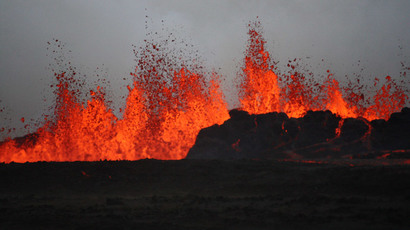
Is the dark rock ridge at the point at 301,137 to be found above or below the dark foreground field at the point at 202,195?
above

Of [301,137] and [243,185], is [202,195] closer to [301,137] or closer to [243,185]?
[243,185]

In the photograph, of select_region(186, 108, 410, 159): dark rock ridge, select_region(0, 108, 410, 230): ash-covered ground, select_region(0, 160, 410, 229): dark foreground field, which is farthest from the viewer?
select_region(186, 108, 410, 159): dark rock ridge

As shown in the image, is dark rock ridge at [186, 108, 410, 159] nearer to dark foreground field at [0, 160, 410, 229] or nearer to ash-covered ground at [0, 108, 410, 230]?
ash-covered ground at [0, 108, 410, 230]

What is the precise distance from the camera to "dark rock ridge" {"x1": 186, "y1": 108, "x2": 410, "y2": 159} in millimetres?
33406

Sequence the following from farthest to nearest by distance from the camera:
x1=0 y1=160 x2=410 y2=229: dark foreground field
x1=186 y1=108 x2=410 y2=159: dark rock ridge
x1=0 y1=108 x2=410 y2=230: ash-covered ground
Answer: x1=186 y1=108 x2=410 y2=159: dark rock ridge → x1=0 y1=108 x2=410 y2=230: ash-covered ground → x1=0 y1=160 x2=410 y2=229: dark foreground field

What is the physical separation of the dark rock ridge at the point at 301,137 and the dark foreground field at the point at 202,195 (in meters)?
8.13

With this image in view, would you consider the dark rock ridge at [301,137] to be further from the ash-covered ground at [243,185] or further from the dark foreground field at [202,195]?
the dark foreground field at [202,195]

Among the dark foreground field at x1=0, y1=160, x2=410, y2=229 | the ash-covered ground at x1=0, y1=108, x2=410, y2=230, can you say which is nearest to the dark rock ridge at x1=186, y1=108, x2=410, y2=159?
the ash-covered ground at x1=0, y1=108, x2=410, y2=230

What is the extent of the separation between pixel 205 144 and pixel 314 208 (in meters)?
21.0

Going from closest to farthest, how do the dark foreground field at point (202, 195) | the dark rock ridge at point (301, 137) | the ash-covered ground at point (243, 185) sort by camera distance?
the dark foreground field at point (202, 195) < the ash-covered ground at point (243, 185) < the dark rock ridge at point (301, 137)

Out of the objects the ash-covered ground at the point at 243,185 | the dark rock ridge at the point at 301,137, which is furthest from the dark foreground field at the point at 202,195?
the dark rock ridge at the point at 301,137

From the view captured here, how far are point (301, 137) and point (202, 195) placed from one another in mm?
17311

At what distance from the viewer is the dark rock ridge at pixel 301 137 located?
33.4 m

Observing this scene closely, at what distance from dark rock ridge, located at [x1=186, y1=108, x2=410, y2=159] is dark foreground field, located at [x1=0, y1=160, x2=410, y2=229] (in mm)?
8134
